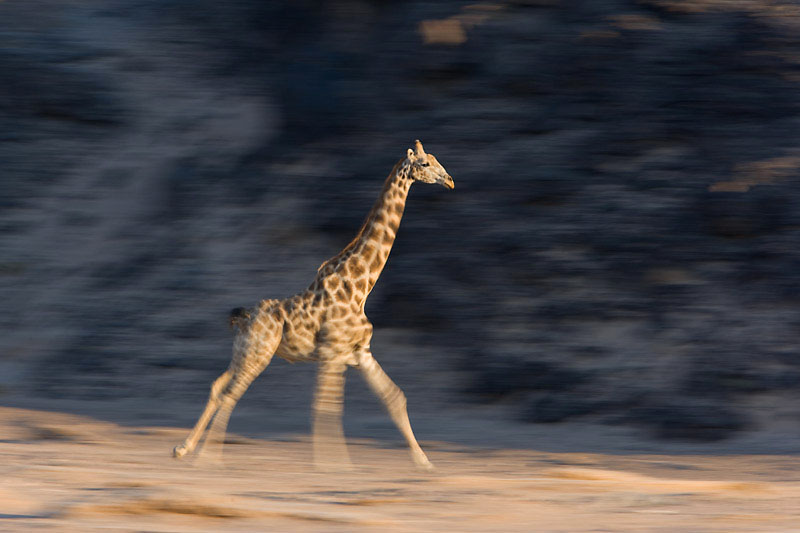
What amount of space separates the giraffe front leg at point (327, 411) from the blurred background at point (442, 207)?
2.55 metres

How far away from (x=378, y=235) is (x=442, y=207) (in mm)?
5703

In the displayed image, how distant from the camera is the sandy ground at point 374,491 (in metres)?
4.85

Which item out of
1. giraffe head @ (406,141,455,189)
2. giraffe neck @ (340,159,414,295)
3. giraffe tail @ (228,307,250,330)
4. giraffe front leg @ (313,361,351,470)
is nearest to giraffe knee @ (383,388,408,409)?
giraffe front leg @ (313,361,351,470)

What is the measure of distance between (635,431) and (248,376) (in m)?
4.57

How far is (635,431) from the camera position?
9.80 meters

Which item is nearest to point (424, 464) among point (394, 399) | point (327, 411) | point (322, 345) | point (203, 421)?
point (394, 399)

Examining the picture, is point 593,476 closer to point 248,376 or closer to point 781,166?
point 248,376

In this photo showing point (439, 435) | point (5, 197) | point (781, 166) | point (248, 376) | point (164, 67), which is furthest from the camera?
point (164, 67)

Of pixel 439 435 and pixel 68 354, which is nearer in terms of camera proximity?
pixel 439 435

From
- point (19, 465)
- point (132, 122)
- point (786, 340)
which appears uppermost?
point (132, 122)

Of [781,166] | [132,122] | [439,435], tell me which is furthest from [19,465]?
[132,122]

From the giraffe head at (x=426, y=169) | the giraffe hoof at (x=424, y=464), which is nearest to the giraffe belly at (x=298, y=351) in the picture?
the giraffe hoof at (x=424, y=464)

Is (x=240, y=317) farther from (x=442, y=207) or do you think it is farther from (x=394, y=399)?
(x=442, y=207)

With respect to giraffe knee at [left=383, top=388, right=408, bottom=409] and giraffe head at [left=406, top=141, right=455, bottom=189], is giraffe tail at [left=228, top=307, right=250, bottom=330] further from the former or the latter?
giraffe head at [left=406, top=141, right=455, bottom=189]
